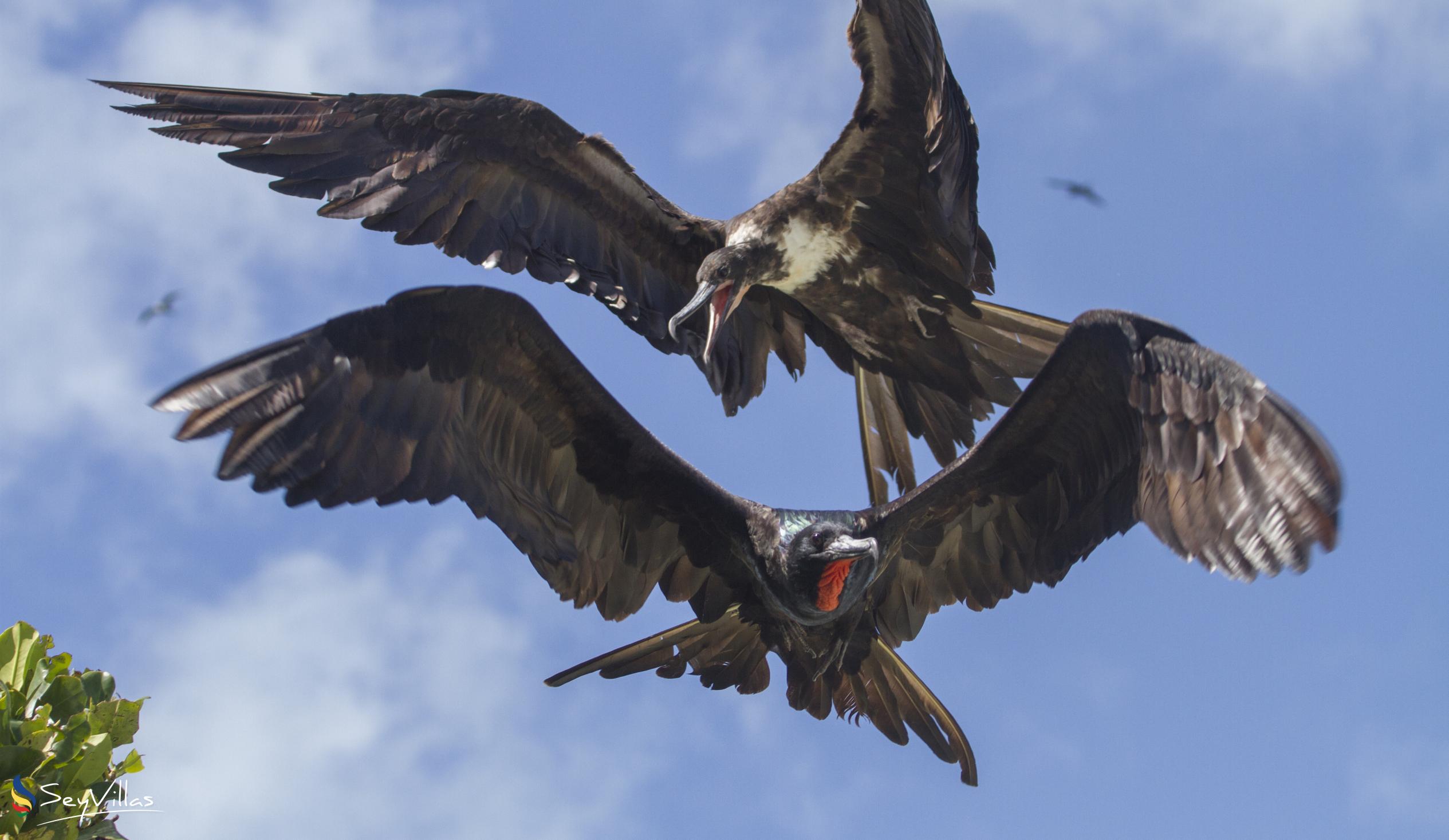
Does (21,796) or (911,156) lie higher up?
(911,156)

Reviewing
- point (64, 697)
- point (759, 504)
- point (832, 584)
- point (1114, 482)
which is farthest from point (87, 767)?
point (1114, 482)

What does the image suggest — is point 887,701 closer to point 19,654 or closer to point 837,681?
point 837,681

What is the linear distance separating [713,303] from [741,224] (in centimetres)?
45

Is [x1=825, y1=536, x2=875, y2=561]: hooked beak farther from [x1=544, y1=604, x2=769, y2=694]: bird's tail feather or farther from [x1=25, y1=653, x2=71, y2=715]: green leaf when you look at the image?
[x1=25, y1=653, x2=71, y2=715]: green leaf

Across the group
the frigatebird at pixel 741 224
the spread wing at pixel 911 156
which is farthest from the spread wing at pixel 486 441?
the spread wing at pixel 911 156

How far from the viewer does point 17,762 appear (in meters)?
4.40

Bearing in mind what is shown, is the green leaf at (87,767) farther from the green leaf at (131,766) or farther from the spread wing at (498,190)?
the spread wing at (498,190)

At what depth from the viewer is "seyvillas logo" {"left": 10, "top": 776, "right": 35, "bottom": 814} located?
436 centimetres

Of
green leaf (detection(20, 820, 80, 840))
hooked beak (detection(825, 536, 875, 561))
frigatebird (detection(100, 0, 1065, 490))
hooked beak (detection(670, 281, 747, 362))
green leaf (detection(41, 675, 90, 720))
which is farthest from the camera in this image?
hooked beak (detection(670, 281, 747, 362))

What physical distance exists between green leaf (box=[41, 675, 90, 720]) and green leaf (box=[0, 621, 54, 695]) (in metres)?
0.08

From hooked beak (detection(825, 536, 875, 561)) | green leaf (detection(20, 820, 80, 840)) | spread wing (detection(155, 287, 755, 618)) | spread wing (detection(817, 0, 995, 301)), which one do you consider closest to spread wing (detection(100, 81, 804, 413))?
spread wing (detection(817, 0, 995, 301))

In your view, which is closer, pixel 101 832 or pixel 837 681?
pixel 101 832

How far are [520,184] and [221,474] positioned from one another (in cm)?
251

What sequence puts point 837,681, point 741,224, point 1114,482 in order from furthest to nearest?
point 741,224
point 837,681
point 1114,482
